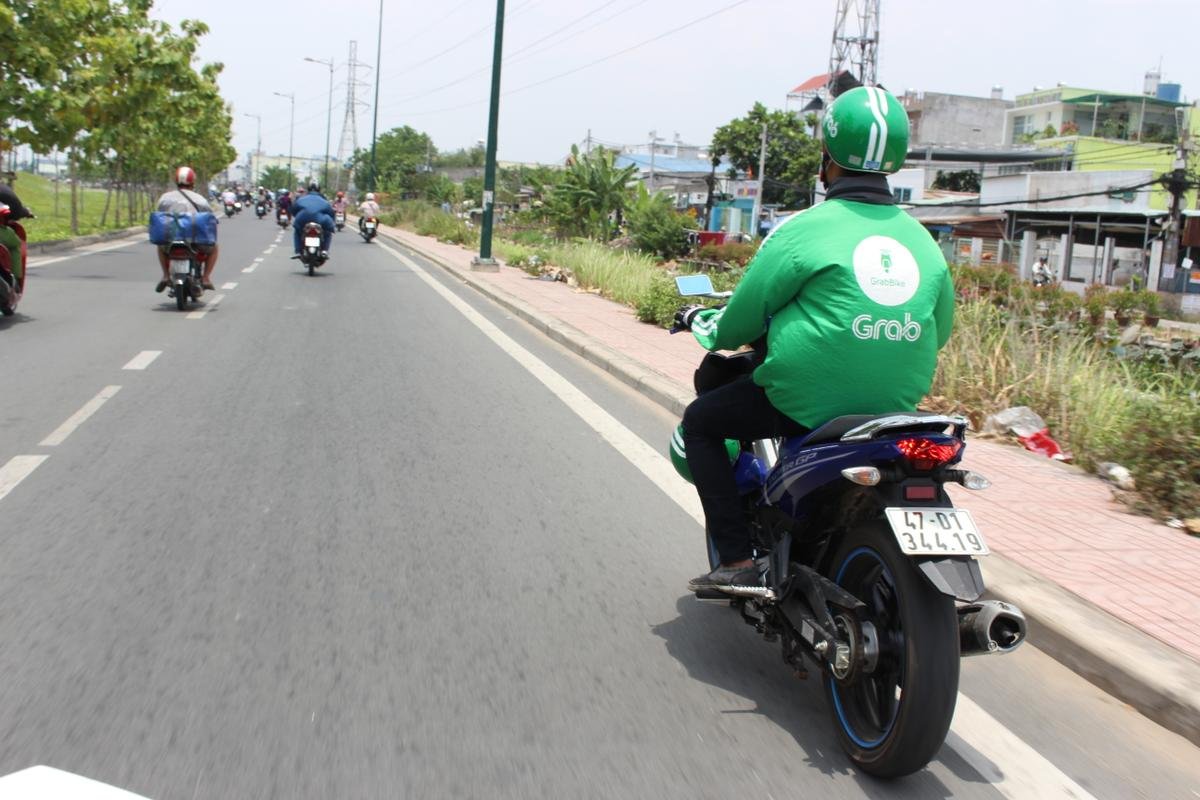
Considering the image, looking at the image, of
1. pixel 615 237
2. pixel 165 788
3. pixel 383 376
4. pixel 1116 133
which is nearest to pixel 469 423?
pixel 383 376

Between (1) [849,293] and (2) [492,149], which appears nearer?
(1) [849,293]

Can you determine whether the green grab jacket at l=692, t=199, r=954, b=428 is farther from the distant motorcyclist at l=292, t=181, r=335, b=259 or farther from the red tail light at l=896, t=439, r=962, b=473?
the distant motorcyclist at l=292, t=181, r=335, b=259

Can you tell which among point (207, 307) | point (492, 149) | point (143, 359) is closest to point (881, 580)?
point (143, 359)

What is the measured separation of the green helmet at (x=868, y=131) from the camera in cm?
352

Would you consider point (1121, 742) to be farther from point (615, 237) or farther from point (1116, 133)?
point (1116, 133)

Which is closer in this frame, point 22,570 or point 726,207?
point 22,570

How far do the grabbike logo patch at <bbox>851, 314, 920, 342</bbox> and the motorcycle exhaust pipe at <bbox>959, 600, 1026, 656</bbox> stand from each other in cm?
81

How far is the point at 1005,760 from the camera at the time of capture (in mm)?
3389

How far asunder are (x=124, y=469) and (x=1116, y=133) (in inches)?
3430

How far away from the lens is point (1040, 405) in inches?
330

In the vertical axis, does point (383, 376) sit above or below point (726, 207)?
below

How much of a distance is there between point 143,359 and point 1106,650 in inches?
346

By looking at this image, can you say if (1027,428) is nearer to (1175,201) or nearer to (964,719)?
(964,719)

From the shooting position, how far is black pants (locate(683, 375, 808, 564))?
149 inches
